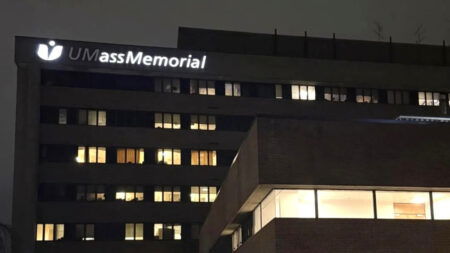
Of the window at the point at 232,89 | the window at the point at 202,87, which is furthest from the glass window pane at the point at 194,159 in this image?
the window at the point at 232,89

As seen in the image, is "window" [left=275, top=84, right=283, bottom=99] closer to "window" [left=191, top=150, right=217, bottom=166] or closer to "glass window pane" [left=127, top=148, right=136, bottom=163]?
"window" [left=191, top=150, right=217, bottom=166]

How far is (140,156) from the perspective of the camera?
225 feet

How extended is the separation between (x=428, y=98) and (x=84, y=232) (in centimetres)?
3639

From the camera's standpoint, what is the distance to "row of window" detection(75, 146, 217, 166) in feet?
222

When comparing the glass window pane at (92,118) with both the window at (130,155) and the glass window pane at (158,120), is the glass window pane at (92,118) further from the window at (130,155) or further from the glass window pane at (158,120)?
the glass window pane at (158,120)

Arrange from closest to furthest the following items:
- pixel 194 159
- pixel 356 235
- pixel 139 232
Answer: pixel 356 235 → pixel 139 232 → pixel 194 159

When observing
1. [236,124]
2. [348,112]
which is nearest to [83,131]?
[236,124]

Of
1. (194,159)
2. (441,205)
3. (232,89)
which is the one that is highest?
(232,89)

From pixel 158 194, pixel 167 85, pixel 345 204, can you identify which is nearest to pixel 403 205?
pixel 345 204

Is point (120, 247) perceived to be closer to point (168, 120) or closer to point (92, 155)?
point (92, 155)

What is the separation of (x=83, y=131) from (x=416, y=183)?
46.2 m

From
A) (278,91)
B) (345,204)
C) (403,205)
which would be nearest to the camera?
(345,204)

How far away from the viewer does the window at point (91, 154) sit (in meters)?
67.4

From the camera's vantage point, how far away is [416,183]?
25516mm
